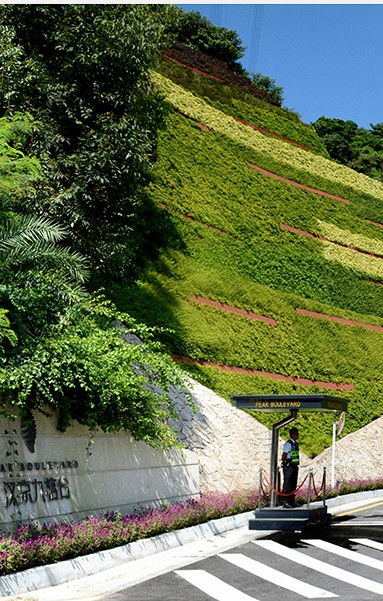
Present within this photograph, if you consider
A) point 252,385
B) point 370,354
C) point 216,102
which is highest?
point 216,102

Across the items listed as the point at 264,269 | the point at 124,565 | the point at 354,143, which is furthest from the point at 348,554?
the point at 354,143

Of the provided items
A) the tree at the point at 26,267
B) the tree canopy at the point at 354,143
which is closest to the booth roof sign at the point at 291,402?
the tree at the point at 26,267

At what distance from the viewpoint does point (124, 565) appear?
11805 millimetres

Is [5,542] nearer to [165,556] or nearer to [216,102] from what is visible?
[165,556]

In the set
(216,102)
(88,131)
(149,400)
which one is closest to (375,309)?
(216,102)

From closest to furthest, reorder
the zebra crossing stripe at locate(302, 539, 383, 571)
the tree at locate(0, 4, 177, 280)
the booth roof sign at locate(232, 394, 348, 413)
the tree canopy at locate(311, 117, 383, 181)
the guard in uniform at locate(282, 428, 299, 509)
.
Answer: the zebra crossing stripe at locate(302, 539, 383, 571) → the booth roof sign at locate(232, 394, 348, 413) → the guard in uniform at locate(282, 428, 299, 509) → the tree at locate(0, 4, 177, 280) → the tree canopy at locate(311, 117, 383, 181)

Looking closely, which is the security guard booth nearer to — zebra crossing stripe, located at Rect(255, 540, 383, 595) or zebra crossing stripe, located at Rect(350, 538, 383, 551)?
zebra crossing stripe, located at Rect(350, 538, 383, 551)

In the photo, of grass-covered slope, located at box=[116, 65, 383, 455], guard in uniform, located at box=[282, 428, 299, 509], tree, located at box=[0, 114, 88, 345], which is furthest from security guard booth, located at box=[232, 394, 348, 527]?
grass-covered slope, located at box=[116, 65, 383, 455]

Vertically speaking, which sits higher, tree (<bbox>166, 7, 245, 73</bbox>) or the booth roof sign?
tree (<bbox>166, 7, 245, 73</bbox>)

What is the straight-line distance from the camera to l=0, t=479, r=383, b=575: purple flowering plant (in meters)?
10.2

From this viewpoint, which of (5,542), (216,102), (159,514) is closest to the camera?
(5,542)

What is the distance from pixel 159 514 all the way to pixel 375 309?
22.2 metres

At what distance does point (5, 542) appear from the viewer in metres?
10.0

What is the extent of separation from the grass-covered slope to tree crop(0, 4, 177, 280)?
400cm
